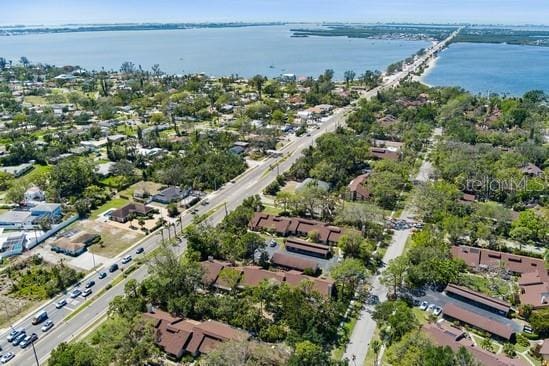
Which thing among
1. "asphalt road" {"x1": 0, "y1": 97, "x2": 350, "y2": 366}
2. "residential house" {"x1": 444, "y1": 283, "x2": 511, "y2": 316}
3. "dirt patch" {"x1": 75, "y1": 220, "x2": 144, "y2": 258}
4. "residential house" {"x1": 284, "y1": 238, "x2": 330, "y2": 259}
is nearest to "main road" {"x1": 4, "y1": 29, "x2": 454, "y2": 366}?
"asphalt road" {"x1": 0, "y1": 97, "x2": 350, "y2": 366}

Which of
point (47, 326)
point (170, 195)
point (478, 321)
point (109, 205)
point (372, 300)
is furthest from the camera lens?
point (170, 195)

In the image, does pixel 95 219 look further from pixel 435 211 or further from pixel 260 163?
pixel 435 211

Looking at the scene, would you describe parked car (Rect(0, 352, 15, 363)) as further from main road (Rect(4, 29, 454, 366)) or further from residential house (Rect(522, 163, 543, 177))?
residential house (Rect(522, 163, 543, 177))

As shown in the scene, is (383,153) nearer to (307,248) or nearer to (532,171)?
(532,171)

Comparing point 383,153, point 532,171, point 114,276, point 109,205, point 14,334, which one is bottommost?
point 109,205

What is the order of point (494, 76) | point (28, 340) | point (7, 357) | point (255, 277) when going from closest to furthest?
point (7, 357) < point (28, 340) < point (255, 277) < point (494, 76)

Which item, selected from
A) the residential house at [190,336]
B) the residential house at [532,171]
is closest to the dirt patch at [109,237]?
the residential house at [190,336]

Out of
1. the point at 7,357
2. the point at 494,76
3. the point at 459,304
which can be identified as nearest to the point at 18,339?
the point at 7,357
